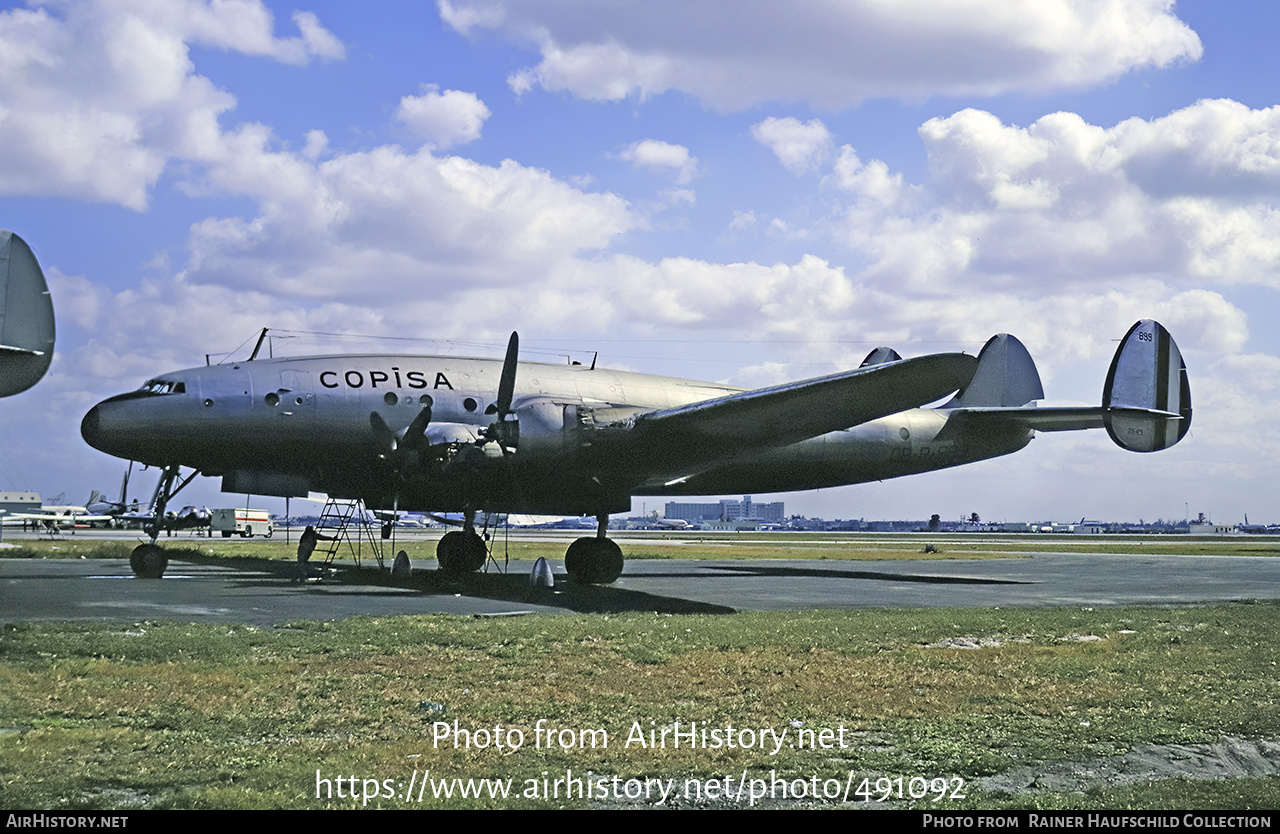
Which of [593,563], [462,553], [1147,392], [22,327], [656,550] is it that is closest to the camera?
[22,327]

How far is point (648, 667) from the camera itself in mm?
11156

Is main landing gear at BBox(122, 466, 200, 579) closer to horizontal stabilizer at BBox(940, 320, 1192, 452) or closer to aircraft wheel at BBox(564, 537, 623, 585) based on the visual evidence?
aircraft wheel at BBox(564, 537, 623, 585)

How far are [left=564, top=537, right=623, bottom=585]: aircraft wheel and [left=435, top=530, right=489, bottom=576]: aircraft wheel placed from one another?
2823 mm

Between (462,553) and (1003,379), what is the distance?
1694cm

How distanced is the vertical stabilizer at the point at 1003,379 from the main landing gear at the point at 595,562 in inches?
482

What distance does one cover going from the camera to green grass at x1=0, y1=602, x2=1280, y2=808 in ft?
22.1

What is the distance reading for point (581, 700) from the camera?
9297mm

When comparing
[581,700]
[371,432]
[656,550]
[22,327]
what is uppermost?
[371,432]

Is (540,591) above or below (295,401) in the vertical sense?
below

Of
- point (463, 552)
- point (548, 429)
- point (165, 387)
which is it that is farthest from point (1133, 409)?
point (165, 387)

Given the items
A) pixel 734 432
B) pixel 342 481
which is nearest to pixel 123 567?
pixel 342 481

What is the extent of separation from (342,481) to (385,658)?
13354 millimetres

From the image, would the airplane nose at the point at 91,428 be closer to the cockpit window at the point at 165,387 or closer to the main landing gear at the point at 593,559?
the cockpit window at the point at 165,387

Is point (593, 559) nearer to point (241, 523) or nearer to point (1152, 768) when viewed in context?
point (1152, 768)
